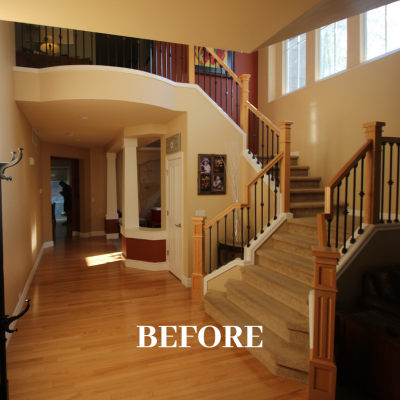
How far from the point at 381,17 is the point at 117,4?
192 inches

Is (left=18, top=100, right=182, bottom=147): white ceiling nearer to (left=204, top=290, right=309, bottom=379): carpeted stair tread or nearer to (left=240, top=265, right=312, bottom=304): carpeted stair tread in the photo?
(left=240, top=265, right=312, bottom=304): carpeted stair tread

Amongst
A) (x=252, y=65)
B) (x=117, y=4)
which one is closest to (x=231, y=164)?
(x=252, y=65)

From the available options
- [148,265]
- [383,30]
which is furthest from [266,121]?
[148,265]

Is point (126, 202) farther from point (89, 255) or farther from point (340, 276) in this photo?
point (340, 276)

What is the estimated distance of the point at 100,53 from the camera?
5.81 meters

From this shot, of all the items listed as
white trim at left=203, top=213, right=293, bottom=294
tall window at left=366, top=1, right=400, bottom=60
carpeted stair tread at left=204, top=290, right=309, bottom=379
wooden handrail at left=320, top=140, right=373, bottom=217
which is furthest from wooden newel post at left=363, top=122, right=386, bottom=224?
tall window at left=366, top=1, right=400, bottom=60

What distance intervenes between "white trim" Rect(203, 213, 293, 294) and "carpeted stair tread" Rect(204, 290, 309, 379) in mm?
534

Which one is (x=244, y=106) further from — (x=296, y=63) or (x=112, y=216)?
(x=112, y=216)

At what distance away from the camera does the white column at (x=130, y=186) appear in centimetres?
645

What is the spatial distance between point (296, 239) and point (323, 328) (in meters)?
1.73

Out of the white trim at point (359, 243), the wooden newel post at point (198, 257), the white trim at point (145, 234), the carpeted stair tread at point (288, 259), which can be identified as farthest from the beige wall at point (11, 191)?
the white trim at point (359, 243)

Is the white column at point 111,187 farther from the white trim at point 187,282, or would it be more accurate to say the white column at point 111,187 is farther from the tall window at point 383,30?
the tall window at point 383,30

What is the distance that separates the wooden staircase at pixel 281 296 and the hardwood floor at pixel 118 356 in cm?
17

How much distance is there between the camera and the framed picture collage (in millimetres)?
5305
